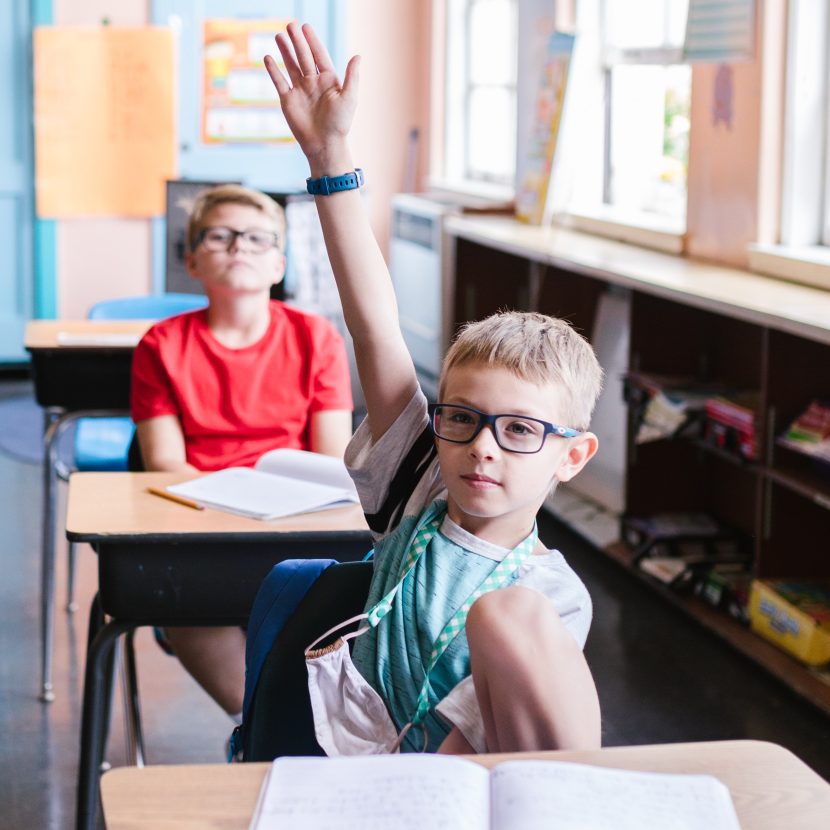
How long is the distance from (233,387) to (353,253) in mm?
1164

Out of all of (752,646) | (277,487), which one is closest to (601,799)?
(277,487)

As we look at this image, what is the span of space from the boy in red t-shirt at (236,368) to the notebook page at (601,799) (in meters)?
1.59

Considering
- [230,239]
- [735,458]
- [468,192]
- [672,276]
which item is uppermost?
[468,192]

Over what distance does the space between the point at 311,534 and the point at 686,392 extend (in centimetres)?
211

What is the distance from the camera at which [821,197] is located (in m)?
3.89

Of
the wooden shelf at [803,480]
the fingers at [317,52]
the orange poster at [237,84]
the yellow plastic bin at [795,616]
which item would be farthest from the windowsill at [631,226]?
the fingers at [317,52]

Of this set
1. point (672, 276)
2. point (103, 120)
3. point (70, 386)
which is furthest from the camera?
point (103, 120)

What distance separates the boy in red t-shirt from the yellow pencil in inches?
14.1

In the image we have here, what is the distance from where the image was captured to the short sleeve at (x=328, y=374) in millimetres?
2627

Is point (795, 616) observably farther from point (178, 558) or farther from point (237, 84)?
point (237, 84)

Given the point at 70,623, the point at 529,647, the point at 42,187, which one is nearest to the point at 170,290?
the point at 70,623

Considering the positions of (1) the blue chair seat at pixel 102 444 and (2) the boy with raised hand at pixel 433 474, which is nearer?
(2) the boy with raised hand at pixel 433 474

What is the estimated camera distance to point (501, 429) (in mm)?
1349

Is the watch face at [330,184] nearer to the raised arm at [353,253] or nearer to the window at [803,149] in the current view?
the raised arm at [353,253]
